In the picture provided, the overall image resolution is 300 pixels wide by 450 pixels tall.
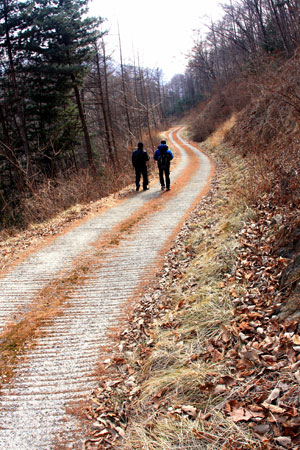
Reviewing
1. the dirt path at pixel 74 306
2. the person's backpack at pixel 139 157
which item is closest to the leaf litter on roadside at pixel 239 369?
the dirt path at pixel 74 306

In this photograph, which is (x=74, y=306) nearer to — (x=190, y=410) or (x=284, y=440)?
(x=190, y=410)

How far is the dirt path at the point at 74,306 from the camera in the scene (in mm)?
3328

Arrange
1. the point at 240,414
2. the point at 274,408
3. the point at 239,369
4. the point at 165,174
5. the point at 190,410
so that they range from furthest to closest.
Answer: the point at 165,174 → the point at 239,369 → the point at 190,410 → the point at 240,414 → the point at 274,408

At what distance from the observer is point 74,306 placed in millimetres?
5340

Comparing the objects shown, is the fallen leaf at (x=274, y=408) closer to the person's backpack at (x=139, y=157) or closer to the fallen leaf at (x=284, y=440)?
the fallen leaf at (x=284, y=440)

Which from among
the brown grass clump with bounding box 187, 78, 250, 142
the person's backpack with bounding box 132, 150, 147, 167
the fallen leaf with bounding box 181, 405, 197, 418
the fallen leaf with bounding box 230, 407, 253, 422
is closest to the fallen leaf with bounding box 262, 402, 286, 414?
→ the fallen leaf with bounding box 230, 407, 253, 422

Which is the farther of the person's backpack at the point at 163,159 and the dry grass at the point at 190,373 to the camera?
the person's backpack at the point at 163,159

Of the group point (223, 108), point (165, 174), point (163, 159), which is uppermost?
point (223, 108)

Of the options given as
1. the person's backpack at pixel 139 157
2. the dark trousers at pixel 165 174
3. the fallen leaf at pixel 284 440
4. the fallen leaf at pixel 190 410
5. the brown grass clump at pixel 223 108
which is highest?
the brown grass clump at pixel 223 108

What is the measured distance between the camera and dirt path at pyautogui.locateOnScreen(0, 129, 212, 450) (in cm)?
333

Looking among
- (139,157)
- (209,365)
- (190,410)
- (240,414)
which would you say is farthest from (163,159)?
(240,414)

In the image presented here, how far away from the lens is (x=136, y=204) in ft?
36.9

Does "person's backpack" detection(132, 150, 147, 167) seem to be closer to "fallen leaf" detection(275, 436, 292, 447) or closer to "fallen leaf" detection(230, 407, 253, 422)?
"fallen leaf" detection(230, 407, 253, 422)

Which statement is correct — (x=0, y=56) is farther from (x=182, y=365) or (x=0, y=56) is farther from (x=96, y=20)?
(x=182, y=365)
